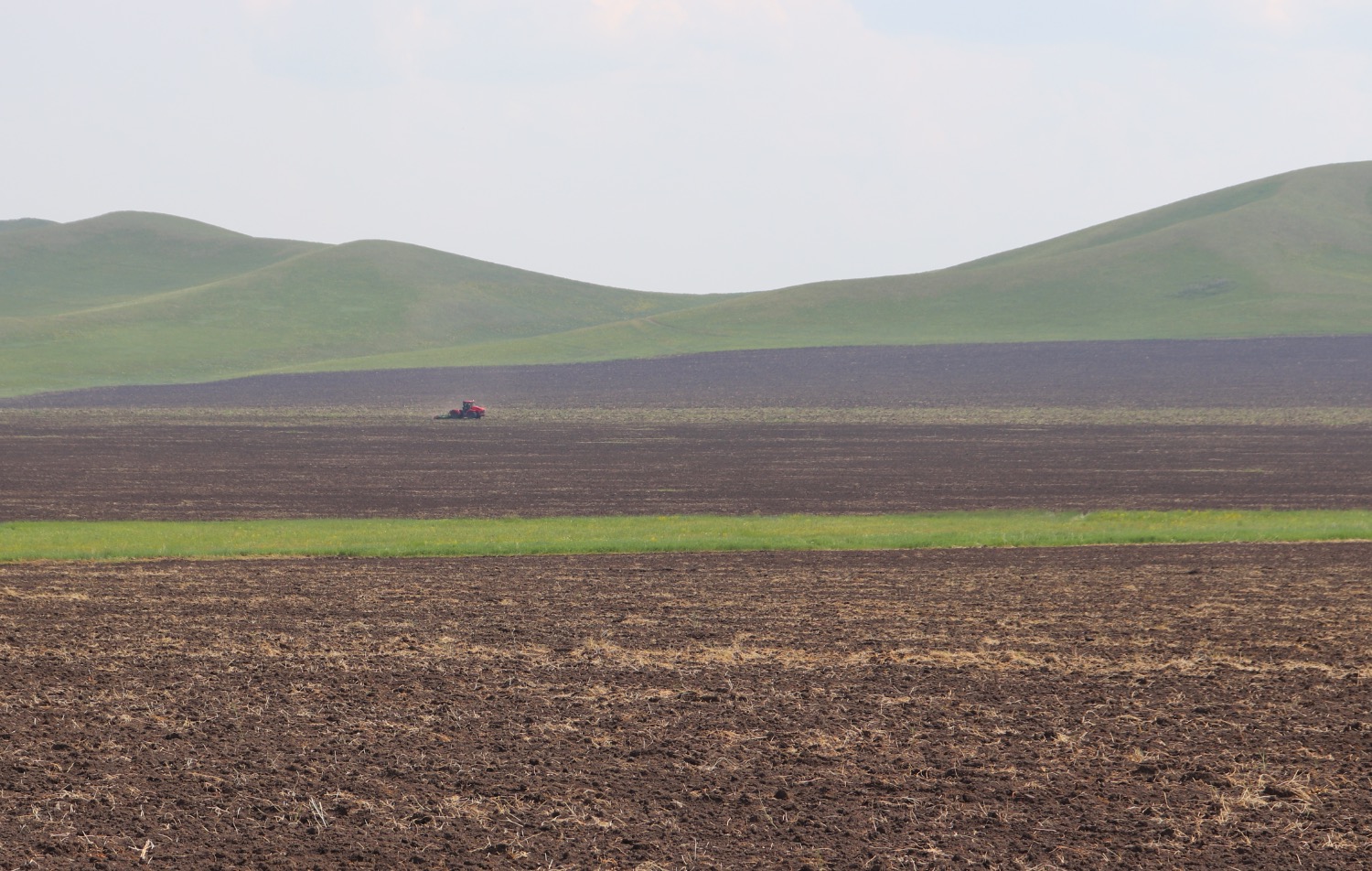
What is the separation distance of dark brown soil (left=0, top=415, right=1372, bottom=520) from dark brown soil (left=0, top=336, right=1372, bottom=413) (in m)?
17.9

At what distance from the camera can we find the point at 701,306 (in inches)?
5586

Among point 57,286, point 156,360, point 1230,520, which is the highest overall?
point 57,286

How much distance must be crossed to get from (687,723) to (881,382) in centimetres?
8032

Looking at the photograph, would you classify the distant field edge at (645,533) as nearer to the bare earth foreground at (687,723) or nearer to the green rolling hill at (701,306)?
the bare earth foreground at (687,723)

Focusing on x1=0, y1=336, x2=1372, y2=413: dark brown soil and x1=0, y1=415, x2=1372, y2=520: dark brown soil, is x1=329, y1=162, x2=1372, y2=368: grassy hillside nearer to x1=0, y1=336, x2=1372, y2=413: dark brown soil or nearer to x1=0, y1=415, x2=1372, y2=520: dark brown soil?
x1=0, y1=336, x2=1372, y2=413: dark brown soil

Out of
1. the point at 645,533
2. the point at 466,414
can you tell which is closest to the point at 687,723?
the point at 645,533

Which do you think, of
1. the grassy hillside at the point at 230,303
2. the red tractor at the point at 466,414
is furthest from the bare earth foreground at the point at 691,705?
the grassy hillside at the point at 230,303

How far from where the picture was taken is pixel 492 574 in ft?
76.2

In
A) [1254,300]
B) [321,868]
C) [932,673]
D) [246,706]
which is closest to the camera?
[321,868]

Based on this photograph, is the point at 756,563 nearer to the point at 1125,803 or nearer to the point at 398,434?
the point at 1125,803

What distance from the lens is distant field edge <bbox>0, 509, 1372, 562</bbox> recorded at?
26.5 metres

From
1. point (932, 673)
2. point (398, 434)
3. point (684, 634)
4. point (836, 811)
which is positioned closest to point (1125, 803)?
point (836, 811)

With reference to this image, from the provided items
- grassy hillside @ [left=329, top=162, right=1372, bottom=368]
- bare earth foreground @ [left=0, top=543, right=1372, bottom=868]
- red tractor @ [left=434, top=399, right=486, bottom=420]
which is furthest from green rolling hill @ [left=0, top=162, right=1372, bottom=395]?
bare earth foreground @ [left=0, top=543, right=1372, bottom=868]

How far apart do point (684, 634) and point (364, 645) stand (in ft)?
13.7
